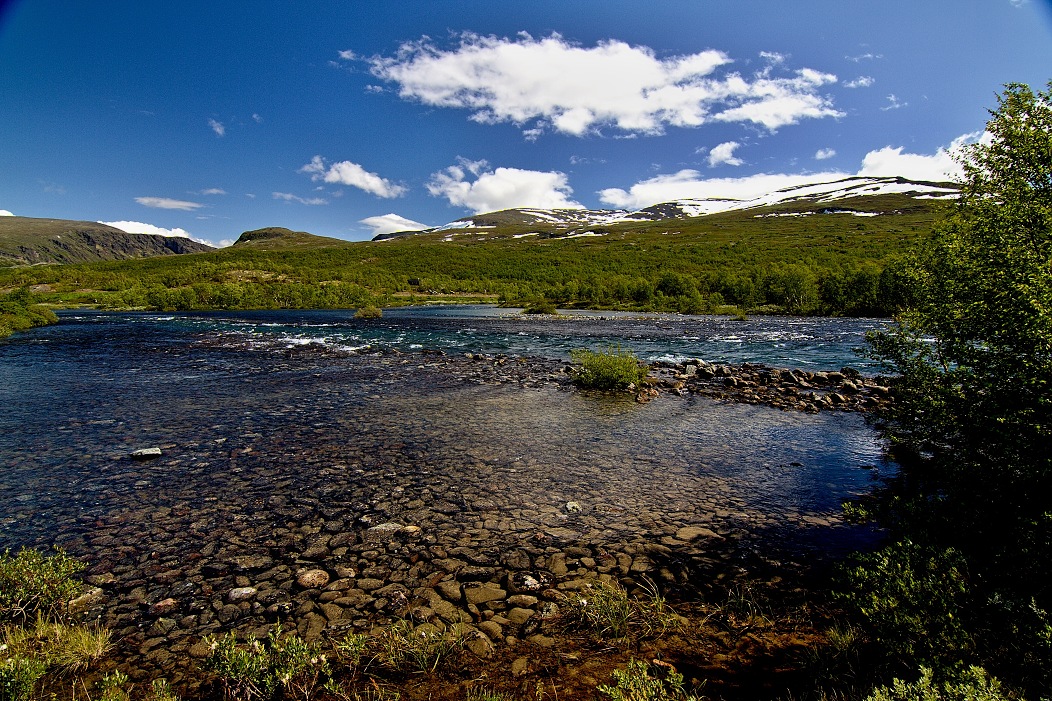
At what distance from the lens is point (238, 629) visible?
495 cm

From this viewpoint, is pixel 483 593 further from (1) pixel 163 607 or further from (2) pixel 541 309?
(2) pixel 541 309

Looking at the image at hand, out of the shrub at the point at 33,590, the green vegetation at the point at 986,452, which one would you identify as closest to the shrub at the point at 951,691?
the green vegetation at the point at 986,452

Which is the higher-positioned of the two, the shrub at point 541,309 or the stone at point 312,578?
the shrub at point 541,309

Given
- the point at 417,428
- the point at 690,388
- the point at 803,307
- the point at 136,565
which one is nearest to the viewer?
the point at 136,565

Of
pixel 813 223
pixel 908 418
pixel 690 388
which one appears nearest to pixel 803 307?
pixel 690 388

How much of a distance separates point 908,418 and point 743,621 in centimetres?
445

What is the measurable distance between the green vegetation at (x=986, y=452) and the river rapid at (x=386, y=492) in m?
2.19

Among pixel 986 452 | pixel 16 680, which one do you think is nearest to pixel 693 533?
pixel 986 452

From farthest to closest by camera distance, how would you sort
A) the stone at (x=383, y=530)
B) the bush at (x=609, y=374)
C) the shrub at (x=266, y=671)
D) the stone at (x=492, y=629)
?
the bush at (x=609, y=374)
the stone at (x=383, y=530)
the stone at (x=492, y=629)
the shrub at (x=266, y=671)

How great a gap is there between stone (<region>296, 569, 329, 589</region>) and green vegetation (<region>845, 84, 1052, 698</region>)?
19.2 feet

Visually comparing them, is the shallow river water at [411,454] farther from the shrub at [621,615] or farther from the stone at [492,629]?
the stone at [492,629]

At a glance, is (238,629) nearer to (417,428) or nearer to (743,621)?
(743,621)

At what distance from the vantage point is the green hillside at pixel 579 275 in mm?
88312

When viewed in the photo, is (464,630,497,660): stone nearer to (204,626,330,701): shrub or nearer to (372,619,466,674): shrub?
(372,619,466,674): shrub
